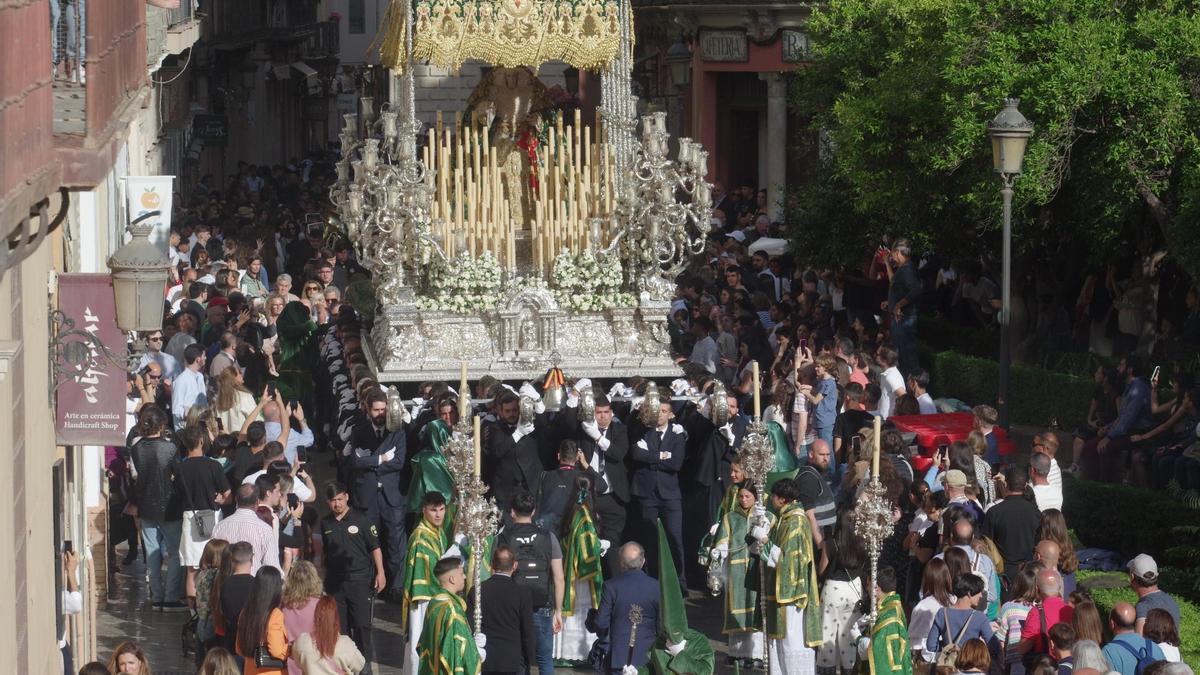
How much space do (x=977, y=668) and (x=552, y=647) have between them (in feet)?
11.6

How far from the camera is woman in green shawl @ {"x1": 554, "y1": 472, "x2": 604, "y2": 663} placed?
49.6ft

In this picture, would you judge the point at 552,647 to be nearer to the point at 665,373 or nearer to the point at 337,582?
the point at 337,582

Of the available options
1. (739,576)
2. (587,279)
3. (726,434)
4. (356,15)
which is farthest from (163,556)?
(356,15)

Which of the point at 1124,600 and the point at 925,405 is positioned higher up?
the point at 925,405

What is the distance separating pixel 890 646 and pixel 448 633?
2.34 meters

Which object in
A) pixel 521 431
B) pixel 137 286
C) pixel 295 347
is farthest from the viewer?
pixel 295 347

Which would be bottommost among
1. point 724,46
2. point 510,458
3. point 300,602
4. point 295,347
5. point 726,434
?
point 300,602

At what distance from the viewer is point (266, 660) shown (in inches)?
500

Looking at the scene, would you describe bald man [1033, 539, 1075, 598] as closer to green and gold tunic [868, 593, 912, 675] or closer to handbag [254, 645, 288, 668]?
green and gold tunic [868, 593, 912, 675]

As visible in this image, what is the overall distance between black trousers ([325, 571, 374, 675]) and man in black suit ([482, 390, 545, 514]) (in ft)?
7.55

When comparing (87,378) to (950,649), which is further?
(87,378)

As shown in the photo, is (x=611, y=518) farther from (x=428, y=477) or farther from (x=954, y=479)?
(x=954, y=479)

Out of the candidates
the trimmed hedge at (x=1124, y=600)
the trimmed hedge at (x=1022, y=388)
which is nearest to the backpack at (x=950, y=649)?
the trimmed hedge at (x=1124, y=600)

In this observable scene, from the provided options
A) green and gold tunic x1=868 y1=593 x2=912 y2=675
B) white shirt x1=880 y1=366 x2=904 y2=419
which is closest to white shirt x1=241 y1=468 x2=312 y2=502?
green and gold tunic x1=868 y1=593 x2=912 y2=675
